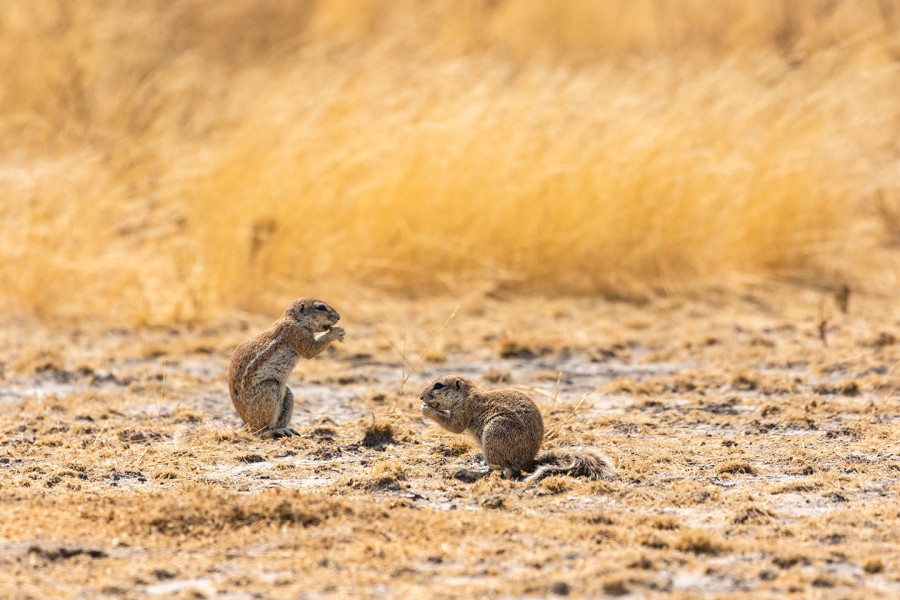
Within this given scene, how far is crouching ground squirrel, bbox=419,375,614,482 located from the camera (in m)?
5.90

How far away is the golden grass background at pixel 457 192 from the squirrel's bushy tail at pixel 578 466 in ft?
16.1

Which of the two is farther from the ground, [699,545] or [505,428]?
Result: [505,428]

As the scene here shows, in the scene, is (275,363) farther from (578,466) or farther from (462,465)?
(578,466)

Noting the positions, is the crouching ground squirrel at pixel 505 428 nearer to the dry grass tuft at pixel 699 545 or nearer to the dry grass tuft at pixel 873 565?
the dry grass tuft at pixel 699 545

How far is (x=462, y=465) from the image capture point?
20.7 ft

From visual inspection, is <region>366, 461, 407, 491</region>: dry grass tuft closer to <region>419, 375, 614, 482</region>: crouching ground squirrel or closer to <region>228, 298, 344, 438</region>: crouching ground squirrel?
<region>419, 375, 614, 482</region>: crouching ground squirrel

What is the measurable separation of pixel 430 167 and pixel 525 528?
6.33 m

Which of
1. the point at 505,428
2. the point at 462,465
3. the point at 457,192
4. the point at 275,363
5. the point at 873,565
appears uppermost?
the point at 457,192

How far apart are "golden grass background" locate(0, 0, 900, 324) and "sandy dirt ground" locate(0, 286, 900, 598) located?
27.1 inches

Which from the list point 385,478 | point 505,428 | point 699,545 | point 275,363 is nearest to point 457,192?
point 275,363

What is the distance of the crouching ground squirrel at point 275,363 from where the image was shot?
6.74 metres

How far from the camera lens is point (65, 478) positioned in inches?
235

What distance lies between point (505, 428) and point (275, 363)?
1.45 m

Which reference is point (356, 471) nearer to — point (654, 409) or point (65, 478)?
point (65, 478)
